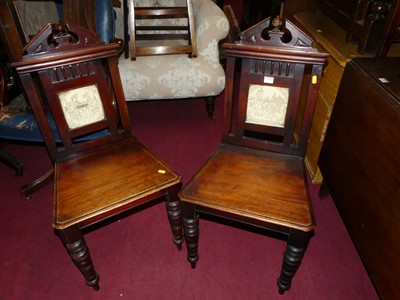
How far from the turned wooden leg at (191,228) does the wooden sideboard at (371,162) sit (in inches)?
27.6

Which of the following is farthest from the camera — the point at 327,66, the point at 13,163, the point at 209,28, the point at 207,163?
the point at 209,28

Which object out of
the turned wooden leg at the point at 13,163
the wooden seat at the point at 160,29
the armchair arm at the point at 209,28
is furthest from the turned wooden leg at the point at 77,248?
the armchair arm at the point at 209,28

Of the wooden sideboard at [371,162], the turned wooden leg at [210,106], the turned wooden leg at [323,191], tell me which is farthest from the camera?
the turned wooden leg at [210,106]

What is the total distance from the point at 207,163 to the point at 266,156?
278 millimetres

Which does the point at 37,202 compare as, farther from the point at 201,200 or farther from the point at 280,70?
the point at 280,70

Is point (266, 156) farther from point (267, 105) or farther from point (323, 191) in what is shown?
point (323, 191)

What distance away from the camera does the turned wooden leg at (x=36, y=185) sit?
1.90 meters

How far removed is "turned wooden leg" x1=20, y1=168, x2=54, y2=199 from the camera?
74.7 inches

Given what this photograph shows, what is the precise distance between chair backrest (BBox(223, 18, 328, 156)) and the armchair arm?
3.12ft

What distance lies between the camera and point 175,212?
143 centimetres

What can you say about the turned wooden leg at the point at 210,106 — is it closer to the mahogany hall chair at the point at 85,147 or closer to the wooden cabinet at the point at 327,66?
the wooden cabinet at the point at 327,66

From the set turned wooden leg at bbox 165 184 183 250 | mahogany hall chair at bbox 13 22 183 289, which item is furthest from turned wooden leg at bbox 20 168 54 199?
turned wooden leg at bbox 165 184 183 250

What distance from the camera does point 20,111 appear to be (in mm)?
1788

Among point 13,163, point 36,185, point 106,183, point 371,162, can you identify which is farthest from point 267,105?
point 13,163
